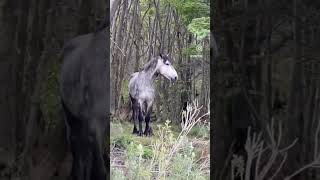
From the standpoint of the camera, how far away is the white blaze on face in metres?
1.88

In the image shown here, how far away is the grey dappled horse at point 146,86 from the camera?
1855 millimetres

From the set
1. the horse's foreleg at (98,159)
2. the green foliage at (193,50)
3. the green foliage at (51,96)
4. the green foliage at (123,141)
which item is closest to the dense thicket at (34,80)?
the green foliage at (51,96)

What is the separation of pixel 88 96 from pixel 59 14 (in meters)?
0.30

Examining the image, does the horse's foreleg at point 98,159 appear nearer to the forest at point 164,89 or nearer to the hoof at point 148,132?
the forest at point 164,89

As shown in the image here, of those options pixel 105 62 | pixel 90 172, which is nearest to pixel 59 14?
pixel 105 62

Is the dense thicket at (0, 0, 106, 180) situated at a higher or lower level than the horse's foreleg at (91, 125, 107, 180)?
higher

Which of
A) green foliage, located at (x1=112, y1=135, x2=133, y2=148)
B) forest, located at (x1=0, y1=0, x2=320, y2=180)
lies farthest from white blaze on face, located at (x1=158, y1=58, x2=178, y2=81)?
forest, located at (x1=0, y1=0, x2=320, y2=180)

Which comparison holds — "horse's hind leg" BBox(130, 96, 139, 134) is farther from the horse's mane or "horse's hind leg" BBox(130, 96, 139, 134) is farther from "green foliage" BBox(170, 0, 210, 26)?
"green foliage" BBox(170, 0, 210, 26)

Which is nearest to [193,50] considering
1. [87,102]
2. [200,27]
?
[200,27]

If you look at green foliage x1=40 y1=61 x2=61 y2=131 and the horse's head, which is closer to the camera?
green foliage x1=40 y1=61 x2=61 y2=131

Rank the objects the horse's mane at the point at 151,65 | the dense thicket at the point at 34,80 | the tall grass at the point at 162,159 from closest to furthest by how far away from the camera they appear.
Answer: the dense thicket at the point at 34,80 < the tall grass at the point at 162,159 < the horse's mane at the point at 151,65

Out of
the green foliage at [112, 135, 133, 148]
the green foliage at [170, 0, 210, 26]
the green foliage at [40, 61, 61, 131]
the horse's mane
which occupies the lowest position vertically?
the green foliage at [112, 135, 133, 148]

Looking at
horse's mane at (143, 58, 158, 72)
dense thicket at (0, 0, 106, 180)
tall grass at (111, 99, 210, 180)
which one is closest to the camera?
dense thicket at (0, 0, 106, 180)

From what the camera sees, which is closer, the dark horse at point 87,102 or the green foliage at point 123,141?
the dark horse at point 87,102
